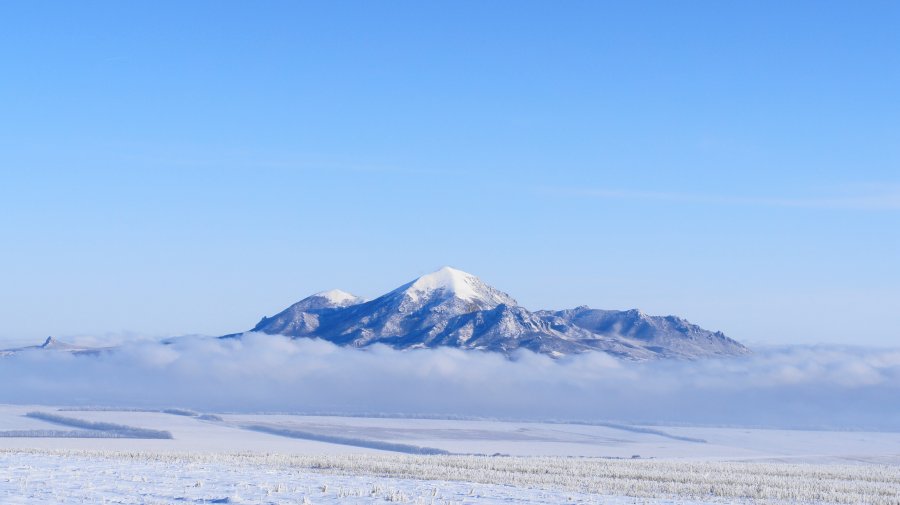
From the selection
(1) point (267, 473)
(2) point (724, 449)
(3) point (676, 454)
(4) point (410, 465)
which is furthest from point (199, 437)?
(1) point (267, 473)

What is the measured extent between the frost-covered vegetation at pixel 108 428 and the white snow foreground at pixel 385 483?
79.6 metres

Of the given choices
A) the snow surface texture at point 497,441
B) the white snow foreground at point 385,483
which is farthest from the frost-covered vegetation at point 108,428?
the white snow foreground at point 385,483

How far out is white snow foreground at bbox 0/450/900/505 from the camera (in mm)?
34500

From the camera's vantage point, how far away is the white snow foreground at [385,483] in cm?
3450

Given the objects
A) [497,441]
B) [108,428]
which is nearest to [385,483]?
[497,441]

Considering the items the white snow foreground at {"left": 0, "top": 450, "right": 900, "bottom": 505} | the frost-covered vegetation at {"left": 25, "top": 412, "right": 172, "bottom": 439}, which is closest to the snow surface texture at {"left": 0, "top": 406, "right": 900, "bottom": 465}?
the frost-covered vegetation at {"left": 25, "top": 412, "right": 172, "bottom": 439}

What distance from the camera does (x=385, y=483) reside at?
41844 mm

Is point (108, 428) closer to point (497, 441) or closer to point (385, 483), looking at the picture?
point (497, 441)

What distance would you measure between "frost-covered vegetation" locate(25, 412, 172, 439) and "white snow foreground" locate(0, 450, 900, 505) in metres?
79.6

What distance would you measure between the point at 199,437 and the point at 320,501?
98.0m

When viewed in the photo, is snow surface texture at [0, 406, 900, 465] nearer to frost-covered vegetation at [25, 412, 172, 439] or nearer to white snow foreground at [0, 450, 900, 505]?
frost-covered vegetation at [25, 412, 172, 439]

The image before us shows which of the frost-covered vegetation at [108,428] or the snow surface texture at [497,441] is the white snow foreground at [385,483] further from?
the frost-covered vegetation at [108,428]

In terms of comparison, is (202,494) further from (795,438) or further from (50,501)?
(795,438)

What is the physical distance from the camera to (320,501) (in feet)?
111
